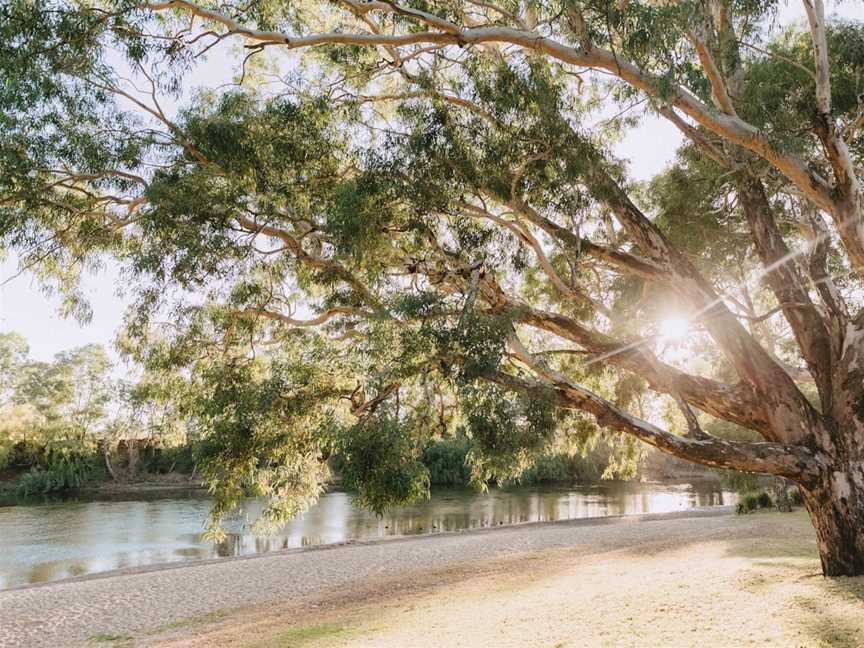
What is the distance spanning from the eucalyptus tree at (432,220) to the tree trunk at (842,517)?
18mm

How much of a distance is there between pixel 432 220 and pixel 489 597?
13.7 ft

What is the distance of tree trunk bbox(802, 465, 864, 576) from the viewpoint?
16.3 ft

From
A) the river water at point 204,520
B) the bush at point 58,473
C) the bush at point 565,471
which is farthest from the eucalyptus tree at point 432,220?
the bush at point 58,473

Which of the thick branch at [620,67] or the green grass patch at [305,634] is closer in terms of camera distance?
the thick branch at [620,67]

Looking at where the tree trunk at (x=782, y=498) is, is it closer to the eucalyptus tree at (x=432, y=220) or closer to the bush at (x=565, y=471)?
the eucalyptus tree at (x=432, y=220)

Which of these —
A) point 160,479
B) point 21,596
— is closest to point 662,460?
point 160,479

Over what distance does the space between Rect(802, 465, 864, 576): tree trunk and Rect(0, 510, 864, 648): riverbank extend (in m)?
0.25

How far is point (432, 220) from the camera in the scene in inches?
233

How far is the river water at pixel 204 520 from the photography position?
45.8ft

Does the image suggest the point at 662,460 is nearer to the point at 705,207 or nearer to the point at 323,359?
the point at 705,207

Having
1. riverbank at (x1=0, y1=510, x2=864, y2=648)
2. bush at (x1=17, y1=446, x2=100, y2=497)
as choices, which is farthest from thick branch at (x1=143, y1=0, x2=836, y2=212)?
bush at (x1=17, y1=446, x2=100, y2=497)

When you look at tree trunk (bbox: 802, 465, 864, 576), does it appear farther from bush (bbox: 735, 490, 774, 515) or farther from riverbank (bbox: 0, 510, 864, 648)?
bush (bbox: 735, 490, 774, 515)

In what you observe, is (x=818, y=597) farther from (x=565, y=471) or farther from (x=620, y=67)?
(x=565, y=471)

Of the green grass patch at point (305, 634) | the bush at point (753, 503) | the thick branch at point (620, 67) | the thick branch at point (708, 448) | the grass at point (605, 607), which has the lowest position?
the green grass patch at point (305, 634)
